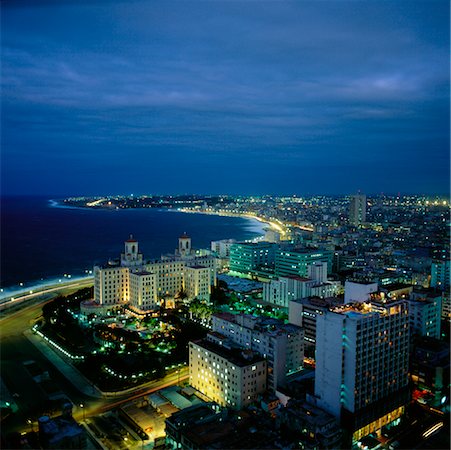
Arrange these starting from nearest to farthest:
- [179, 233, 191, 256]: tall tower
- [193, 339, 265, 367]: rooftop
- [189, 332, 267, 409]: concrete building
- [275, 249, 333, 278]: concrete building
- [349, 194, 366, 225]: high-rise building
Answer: [189, 332, 267, 409]: concrete building → [193, 339, 265, 367]: rooftop → [179, 233, 191, 256]: tall tower → [275, 249, 333, 278]: concrete building → [349, 194, 366, 225]: high-rise building

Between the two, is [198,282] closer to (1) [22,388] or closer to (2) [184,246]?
(2) [184,246]

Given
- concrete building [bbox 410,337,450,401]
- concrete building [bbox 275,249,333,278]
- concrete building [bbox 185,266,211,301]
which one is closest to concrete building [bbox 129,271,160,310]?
concrete building [bbox 185,266,211,301]

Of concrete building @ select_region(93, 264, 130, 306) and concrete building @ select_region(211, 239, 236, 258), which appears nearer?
concrete building @ select_region(93, 264, 130, 306)

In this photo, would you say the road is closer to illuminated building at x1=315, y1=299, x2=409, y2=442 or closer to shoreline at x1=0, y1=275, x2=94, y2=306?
shoreline at x1=0, y1=275, x2=94, y2=306

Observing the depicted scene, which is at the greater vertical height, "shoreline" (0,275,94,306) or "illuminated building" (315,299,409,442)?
"illuminated building" (315,299,409,442)

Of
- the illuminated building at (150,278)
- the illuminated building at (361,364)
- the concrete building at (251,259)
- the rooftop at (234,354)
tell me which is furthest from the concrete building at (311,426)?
the concrete building at (251,259)

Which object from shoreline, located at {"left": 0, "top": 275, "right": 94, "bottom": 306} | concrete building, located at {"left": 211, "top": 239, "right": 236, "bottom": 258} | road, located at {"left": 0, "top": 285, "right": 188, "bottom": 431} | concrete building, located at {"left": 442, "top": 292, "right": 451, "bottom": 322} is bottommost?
road, located at {"left": 0, "top": 285, "right": 188, "bottom": 431}

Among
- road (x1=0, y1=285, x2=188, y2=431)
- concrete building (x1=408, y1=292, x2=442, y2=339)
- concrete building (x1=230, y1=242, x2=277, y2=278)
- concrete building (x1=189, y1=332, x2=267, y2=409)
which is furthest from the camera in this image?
concrete building (x1=230, y1=242, x2=277, y2=278)
